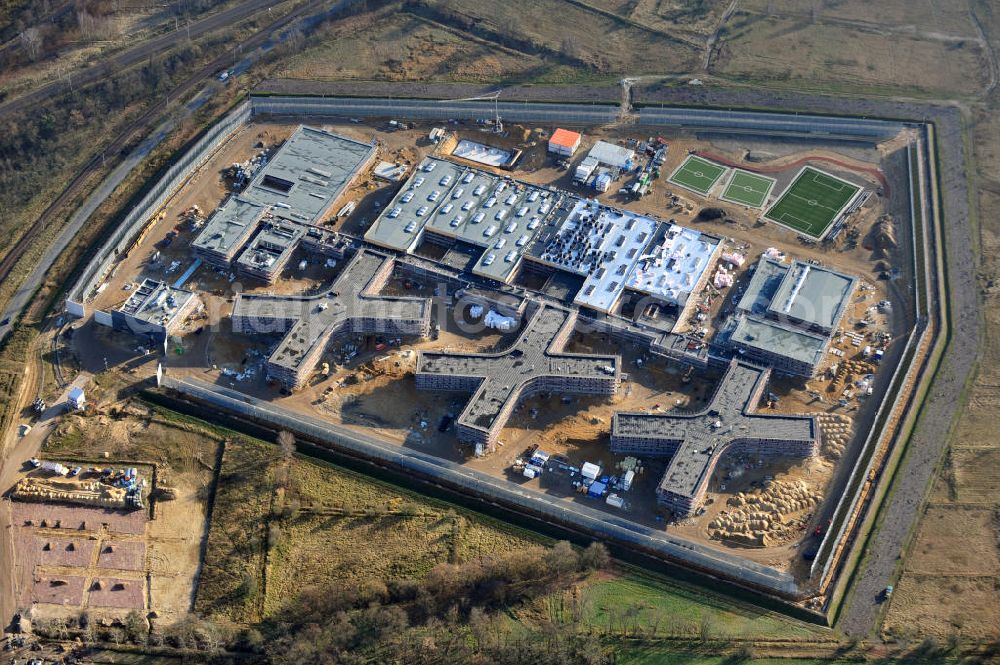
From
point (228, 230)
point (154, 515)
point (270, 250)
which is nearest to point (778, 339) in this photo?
point (270, 250)

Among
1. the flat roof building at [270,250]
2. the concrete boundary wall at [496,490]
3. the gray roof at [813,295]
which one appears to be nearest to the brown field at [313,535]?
the concrete boundary wall at [496,490]

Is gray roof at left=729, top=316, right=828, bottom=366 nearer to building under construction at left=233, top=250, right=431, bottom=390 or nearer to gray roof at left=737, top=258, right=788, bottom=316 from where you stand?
gray roof at left=737, top=258, right=788, bottom=316

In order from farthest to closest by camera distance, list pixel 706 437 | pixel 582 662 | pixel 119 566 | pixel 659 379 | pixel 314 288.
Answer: pixel 314 288 < pixel 659 379 < pixel 706 437 < pixel 119 566 < pixel 582 662

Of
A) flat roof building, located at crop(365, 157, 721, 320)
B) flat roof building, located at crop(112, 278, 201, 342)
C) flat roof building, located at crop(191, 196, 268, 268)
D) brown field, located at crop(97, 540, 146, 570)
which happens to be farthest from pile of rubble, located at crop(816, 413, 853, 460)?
flat roof building, located at crop(112, 278, 201, 342)

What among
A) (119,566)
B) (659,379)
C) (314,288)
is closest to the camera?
(119,566)

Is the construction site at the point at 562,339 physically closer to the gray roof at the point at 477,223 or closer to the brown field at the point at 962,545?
the gray roof at the point at 477,223

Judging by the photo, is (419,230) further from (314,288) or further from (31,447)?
(31,447)

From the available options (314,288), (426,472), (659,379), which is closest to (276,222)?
(314,288)
